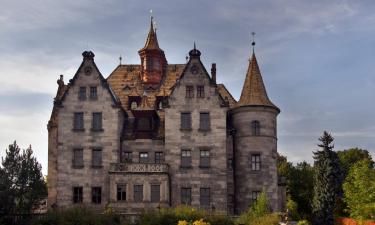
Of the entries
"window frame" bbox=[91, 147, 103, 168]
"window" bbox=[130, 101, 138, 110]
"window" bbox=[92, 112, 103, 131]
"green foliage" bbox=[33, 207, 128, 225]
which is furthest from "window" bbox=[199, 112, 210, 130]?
"green foliage" bbox=[33, 207, 128, 225]

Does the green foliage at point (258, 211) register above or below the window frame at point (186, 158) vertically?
below

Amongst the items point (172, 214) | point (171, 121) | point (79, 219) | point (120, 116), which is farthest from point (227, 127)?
point (79, 219)

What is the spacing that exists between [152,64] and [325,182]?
2104cm

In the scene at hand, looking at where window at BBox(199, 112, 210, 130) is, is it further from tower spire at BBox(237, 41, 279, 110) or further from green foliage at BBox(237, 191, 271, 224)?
green foliage at BBox(237, 191, 271, 224)

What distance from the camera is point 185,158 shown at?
59781 mm

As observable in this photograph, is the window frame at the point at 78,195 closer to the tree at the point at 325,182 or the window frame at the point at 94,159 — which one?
the window frame at the point at 94,159

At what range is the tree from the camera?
62.2 m

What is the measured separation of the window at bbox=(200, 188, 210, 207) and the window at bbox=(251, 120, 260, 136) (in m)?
6.69

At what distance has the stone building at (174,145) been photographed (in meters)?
59.1

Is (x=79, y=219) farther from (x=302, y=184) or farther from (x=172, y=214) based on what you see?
(x=302, y=184)

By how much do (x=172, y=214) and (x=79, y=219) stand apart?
23.1ft

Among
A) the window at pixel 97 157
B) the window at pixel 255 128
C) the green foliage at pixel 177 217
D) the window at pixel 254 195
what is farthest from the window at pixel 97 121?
the window at pixel 254 195

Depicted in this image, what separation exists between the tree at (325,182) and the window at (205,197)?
10850 mm

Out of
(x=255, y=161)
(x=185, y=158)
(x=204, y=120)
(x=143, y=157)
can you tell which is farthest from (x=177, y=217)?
(x=255, y=161)
